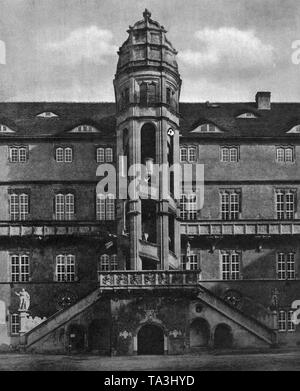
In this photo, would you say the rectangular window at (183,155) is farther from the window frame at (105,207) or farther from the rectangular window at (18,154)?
the rectangular window at (18,154)

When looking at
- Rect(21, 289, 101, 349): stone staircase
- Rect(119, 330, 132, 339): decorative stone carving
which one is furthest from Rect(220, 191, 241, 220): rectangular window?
Rect(119, 330, 132, 339): decorative stone carving

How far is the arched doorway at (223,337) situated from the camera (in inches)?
1780

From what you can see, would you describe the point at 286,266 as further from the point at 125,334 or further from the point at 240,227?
the point at 125,334

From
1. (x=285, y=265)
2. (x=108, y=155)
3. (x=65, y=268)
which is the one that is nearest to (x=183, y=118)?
(x=108, y=155)

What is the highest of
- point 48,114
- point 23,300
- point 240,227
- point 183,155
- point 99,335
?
point 48,114

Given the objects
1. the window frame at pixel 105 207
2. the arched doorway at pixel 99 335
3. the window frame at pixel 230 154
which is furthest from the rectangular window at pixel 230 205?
the arched doorway at pixel 99 335

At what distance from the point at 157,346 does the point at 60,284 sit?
8.39m

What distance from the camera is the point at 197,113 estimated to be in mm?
53656

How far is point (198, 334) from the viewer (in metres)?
46.5

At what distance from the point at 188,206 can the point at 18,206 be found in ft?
32.6

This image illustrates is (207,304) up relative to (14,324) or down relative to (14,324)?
up

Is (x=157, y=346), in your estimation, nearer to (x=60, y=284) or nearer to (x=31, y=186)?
(x=60, y=284)

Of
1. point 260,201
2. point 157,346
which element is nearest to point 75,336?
point 157,346

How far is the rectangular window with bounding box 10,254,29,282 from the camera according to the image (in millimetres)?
50281
